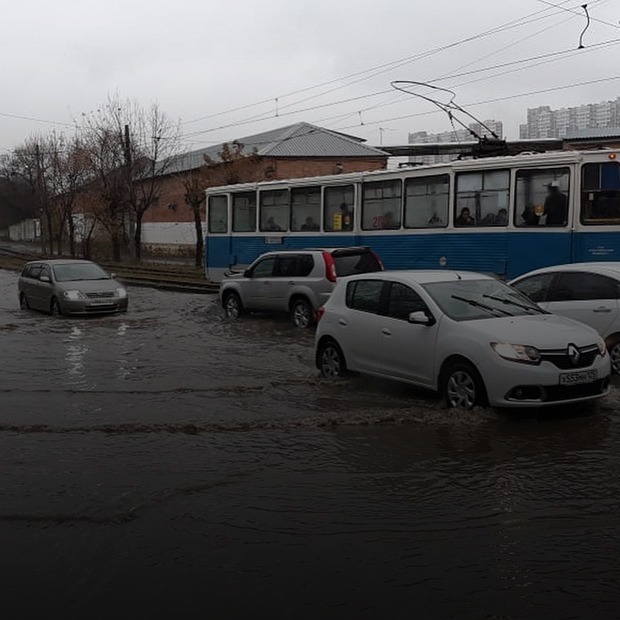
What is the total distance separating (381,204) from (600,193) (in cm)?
574

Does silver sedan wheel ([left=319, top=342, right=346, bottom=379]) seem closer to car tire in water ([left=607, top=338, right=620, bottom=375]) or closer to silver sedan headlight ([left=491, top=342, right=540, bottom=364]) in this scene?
silver sedan headlight ([left=491, top=342, right=540, bottom=364])

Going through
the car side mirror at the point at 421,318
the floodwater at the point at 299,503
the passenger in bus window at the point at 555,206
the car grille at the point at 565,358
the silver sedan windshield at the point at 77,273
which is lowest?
the floodwater at the point at 299,503

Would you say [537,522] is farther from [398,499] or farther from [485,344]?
[485,344]

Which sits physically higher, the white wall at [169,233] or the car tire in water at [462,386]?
the white wall at [169,233]

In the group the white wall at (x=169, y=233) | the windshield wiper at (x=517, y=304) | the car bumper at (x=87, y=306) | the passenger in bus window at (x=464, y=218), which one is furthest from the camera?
the white wall at (x=169, y=233)

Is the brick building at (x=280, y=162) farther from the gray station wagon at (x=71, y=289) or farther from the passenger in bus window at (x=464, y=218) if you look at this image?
the passenger in bus window at (x=464, y=218)

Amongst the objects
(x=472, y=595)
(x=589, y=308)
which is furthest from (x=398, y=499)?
(x=589, y=308)

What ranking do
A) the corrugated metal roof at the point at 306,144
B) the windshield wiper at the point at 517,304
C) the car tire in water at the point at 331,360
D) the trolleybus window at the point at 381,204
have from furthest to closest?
the corrugated metal roof at the point at 306,144
the trolleybus window at the point at 381,204
the car tire in water at the point at 331,360
the windshield wiper at the point at 517,304

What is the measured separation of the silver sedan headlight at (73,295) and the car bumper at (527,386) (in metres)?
13.2

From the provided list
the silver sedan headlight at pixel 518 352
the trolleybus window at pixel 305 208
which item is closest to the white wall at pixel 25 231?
the trolleybus window at pixel 305 208

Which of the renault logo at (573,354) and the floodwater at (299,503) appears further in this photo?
the renault logo at (573,354)

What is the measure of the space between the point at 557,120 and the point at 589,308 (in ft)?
153

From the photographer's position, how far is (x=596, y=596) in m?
4.24

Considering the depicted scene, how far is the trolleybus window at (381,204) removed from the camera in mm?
18766
